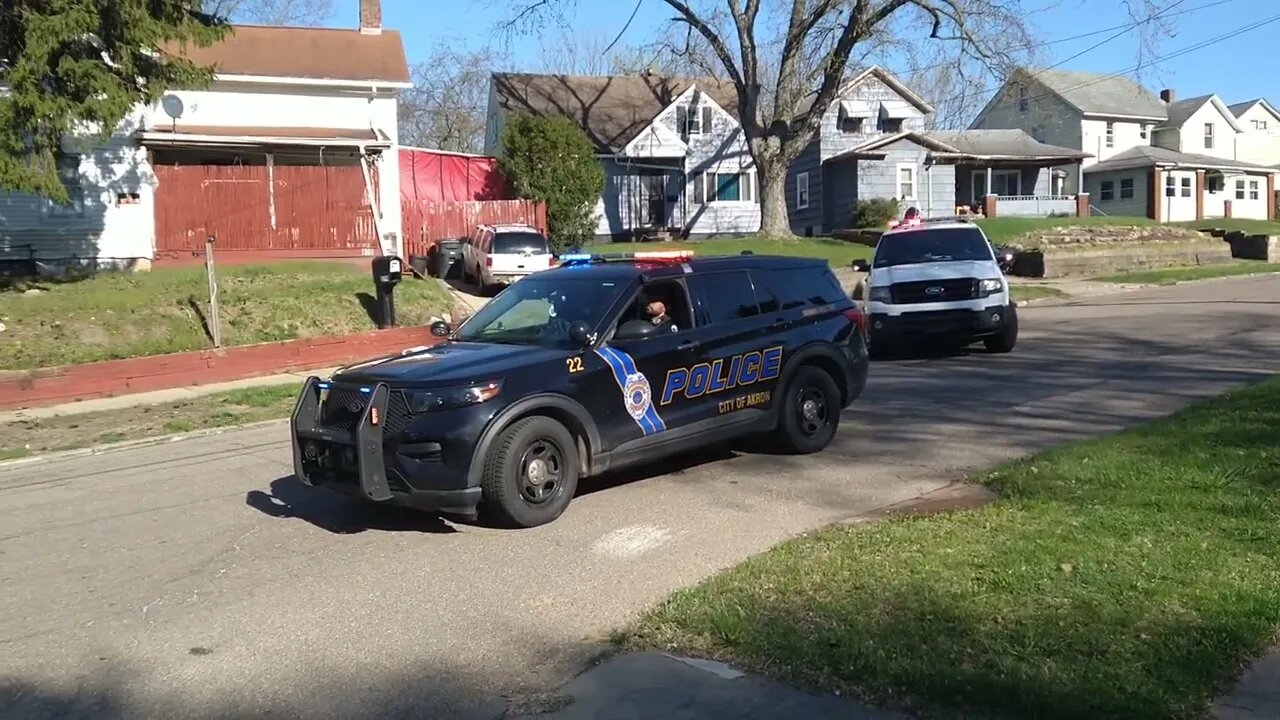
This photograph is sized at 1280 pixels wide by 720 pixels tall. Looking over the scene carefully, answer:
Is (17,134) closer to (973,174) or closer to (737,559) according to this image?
(737,559)

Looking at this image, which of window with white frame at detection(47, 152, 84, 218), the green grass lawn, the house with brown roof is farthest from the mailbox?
window with white frame at detection(47, 152, 84, 218)

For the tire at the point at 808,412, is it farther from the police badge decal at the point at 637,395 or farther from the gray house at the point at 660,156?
the gray house at the point at 660,156

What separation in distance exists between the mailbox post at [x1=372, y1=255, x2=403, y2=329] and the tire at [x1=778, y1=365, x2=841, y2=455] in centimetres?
1117

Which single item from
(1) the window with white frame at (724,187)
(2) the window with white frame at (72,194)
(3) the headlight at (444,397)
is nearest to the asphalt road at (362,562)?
(3) the headlight at (444,397)

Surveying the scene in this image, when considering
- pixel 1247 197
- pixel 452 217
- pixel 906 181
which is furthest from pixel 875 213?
pixel 1247 197

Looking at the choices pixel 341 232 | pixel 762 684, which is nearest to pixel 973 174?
pixel 341 232

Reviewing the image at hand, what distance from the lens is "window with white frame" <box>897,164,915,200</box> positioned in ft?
141

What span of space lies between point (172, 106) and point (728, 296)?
21886 mm

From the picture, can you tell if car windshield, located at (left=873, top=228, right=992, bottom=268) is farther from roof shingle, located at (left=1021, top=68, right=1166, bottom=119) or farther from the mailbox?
roof shingle, located at (left=1021, top=68, right=1166, bottom=119)

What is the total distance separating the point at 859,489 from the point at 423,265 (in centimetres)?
2200

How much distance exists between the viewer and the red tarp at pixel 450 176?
35.2m

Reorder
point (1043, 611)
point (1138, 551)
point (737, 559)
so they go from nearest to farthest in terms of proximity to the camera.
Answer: point (1043, 611)
point (1138, 551)
point (737, 559)

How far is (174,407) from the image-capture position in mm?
14258

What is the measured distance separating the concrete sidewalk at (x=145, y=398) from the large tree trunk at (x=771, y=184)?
1897 cm
